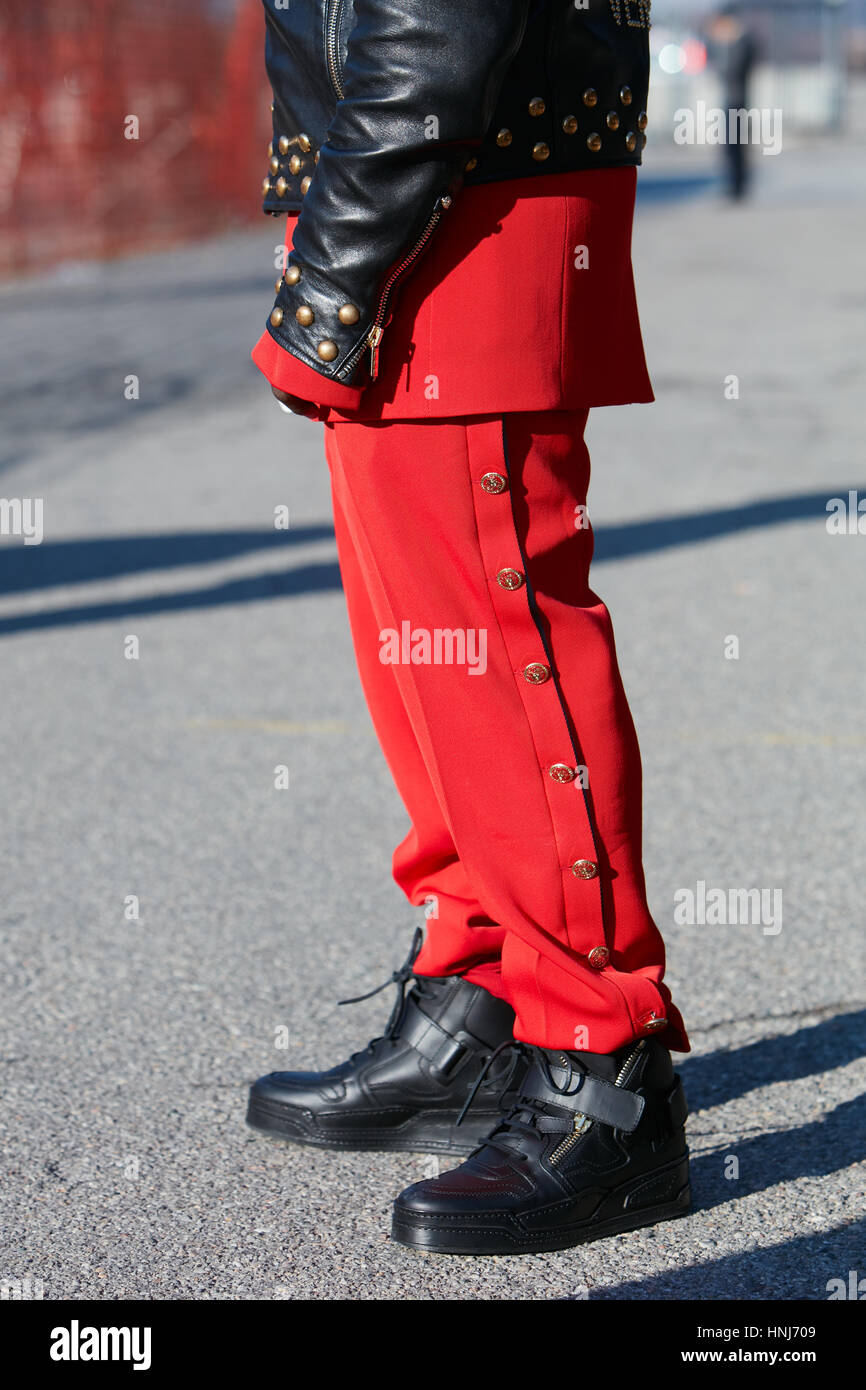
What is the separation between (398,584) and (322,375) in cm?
27

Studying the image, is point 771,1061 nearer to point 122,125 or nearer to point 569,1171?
point 569,1171

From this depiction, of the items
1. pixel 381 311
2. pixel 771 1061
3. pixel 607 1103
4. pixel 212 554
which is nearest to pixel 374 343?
pixel 381 311

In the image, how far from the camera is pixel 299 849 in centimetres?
353

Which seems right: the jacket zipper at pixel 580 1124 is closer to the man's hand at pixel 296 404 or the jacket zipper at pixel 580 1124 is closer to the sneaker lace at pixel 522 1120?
the sneaker lace at pixel 522 1120

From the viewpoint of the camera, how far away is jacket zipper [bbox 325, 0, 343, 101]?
6.43ft

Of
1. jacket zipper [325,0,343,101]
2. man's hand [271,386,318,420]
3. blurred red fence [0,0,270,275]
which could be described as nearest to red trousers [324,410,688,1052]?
man's hand [271,386,318,420]

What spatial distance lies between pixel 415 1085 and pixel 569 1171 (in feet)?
1.03

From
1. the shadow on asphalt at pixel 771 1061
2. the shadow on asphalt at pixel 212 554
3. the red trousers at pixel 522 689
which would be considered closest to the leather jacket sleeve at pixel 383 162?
the red trousers at pixel 522 689

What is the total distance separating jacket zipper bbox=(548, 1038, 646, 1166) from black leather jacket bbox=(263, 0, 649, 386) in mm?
879

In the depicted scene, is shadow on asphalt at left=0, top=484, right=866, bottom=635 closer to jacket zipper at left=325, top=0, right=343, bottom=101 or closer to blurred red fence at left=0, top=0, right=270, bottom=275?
jacket zipper at left=325, top=0, right=343, bottom=101

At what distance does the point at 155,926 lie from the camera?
3148mm
